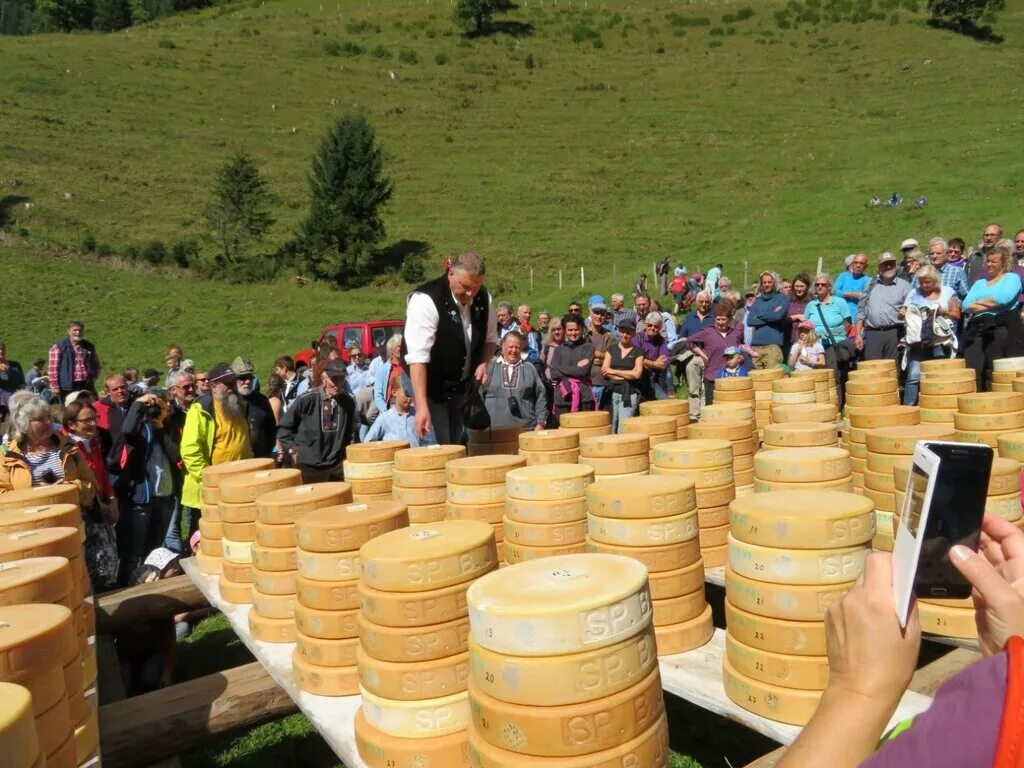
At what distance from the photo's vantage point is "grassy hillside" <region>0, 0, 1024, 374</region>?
1222 inches

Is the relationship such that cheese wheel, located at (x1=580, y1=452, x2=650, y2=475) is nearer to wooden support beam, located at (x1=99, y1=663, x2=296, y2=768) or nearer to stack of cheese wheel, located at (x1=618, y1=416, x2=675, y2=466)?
stack of cheese wheel, located at (x1=618, y1=416, x2=675, y2=466)

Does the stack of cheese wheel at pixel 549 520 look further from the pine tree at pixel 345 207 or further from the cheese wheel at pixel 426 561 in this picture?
the pine tree at pixel 345 207

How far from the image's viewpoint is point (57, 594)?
284 cm

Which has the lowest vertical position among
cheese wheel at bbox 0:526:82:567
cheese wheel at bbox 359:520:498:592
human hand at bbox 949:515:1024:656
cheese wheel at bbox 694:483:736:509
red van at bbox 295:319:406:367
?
cheese wheel at bbox 694:483:736:509

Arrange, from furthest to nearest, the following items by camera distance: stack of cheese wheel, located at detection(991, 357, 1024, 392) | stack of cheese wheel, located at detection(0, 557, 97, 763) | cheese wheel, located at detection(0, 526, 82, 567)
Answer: stack of cheese wheel, located at detection(991, 357, 1024, 392), cheese wheel, located at detection(0, 526, 82, 567), stack of cheese wheel, located at detection(0, 557, 97, 763)

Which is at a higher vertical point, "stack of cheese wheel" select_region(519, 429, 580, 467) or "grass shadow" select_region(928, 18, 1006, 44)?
"grass shadow" select_region(928, 18, 1006, 44)

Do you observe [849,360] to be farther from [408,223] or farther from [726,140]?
[726,140]

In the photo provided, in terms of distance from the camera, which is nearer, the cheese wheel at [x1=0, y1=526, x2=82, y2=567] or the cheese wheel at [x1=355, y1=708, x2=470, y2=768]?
the cheese wheel at [x1=355, y1=708, x2=470, y2=768]

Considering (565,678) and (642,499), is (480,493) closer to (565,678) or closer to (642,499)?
(642,499)

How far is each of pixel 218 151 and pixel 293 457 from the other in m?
47.8

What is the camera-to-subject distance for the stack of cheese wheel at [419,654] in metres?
2.52

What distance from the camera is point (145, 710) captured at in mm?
3432

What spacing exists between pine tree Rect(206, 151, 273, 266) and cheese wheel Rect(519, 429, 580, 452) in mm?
36242

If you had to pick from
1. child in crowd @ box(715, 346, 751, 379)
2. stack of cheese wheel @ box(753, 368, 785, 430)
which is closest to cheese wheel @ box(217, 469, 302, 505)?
stack of cheese wheel @ box(753, 368, 785, 430)
